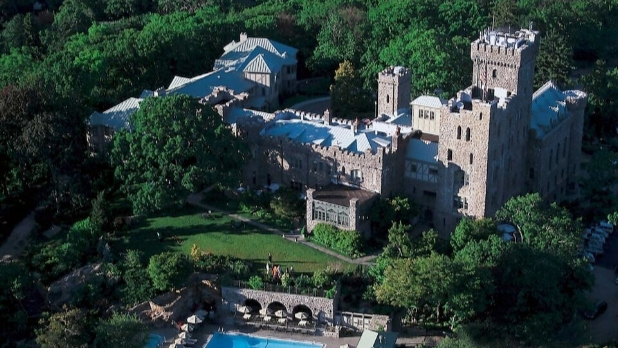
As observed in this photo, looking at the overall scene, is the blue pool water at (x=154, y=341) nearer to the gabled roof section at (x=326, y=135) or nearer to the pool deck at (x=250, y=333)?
the pool deck at (x=250, y=333)

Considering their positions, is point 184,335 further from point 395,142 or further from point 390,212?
point 395,142

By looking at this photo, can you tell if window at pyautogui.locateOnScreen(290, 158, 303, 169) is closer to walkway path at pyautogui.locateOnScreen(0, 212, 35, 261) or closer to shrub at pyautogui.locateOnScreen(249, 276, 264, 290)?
shrub at pyautogui.locateOnScreen(249, 276, 264, 290)

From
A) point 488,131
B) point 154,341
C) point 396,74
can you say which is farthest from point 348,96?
point 154,341

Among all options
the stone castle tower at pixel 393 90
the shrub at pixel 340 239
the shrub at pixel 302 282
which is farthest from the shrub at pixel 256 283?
the stone castle tower at pixel 393 90

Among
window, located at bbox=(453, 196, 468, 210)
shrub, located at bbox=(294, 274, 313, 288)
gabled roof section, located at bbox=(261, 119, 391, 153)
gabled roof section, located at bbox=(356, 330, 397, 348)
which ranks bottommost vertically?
gabled roof section, located at bbox=(356, 330, 397, 348)

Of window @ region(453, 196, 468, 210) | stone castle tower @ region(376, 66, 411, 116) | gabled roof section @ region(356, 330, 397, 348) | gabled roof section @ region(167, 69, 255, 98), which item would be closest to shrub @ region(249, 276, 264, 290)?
gabled roof section @ region(356, 330, 397, 348)

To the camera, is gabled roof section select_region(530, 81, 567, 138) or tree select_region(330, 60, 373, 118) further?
tree select_region(330, 60, 373, 118)
